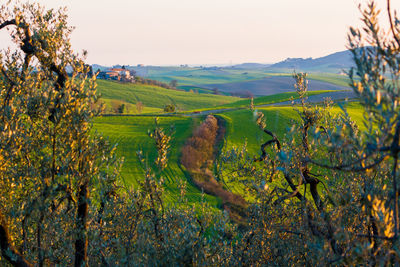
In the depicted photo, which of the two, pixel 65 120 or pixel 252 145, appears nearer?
pixel 65 120

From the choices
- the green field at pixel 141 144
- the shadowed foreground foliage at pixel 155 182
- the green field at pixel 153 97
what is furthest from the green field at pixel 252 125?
the green field at pixel 153 97

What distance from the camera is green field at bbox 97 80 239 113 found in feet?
455

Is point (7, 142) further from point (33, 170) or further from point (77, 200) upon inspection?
point (77, 200)

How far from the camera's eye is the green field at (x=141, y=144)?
162ft

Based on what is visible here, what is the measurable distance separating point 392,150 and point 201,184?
45.4 metres

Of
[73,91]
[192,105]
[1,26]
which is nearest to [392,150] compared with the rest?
[73,91]

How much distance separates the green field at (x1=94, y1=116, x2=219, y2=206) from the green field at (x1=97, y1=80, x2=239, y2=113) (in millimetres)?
46035

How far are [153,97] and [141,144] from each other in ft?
265

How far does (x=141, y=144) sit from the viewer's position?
7069 centimetres

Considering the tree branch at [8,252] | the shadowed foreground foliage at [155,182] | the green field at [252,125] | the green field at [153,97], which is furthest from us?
the green field at [153,97]

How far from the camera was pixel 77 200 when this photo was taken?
1129 cm

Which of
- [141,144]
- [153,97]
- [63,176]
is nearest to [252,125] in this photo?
[141,144]

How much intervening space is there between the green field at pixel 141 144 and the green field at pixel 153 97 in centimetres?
4604

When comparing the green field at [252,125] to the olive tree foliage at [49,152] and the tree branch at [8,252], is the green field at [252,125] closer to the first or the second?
the olive tree foliage at [49,152]
